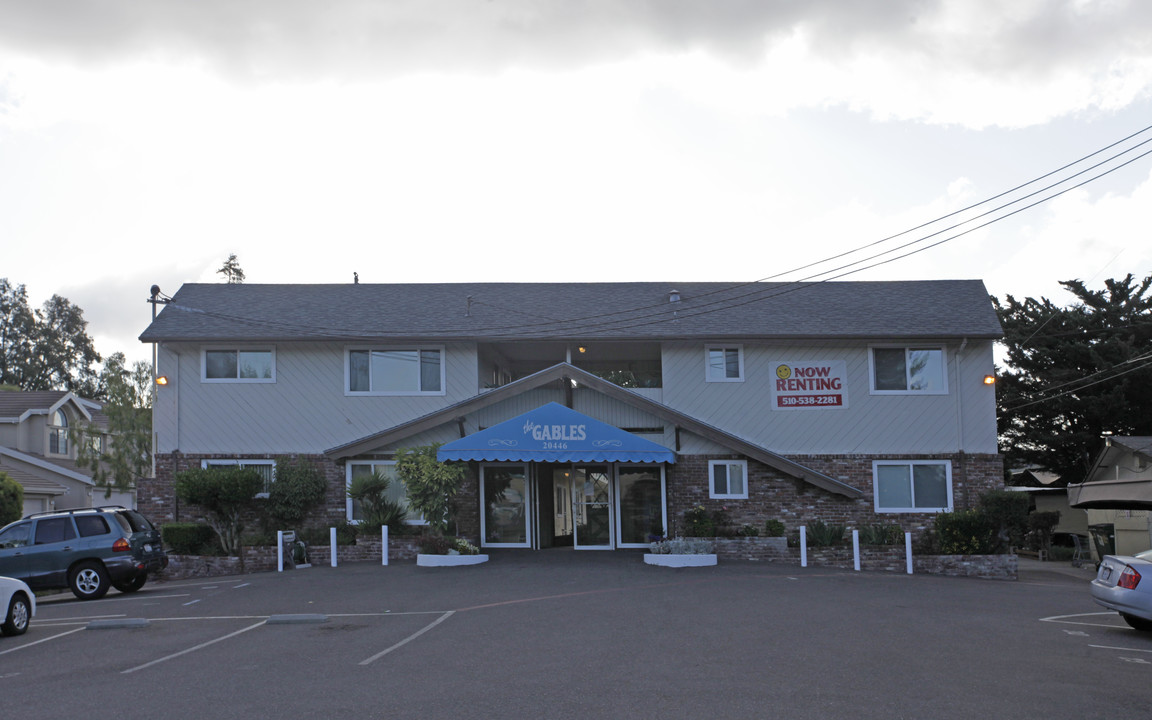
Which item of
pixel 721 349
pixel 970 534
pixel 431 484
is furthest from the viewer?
pixel 721 349

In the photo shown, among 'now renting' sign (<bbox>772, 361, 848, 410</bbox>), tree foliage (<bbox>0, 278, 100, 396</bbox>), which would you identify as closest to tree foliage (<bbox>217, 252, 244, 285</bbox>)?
tree foliage (<bbox>0, 278, 100, 396</bbox>)

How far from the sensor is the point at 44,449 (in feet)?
127

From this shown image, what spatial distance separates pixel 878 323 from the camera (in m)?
26.4

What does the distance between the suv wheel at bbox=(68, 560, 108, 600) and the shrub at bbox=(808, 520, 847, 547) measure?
15.7 m

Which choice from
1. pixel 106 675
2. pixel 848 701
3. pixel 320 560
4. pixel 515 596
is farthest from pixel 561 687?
pixel 320 560

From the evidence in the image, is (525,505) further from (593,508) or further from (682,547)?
(682,547)

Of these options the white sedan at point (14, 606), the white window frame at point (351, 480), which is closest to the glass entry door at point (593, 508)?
the white window frame at point (351, 480)

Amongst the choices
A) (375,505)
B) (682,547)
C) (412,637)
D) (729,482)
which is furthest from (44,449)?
(412,637)

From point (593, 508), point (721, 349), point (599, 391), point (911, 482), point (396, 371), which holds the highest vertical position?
point (721, 349)

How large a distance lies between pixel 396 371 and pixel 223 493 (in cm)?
544

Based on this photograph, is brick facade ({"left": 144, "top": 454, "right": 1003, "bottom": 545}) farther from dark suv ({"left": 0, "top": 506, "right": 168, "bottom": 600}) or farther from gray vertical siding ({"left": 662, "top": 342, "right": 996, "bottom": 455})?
dark suv ({"left": 0, "top": 506, "right": 168, "bottom": 600})

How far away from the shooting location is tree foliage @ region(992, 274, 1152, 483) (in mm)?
41500

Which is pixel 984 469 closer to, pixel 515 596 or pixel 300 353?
pixel 515 596

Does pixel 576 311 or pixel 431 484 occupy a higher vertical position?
pixel 576 311
